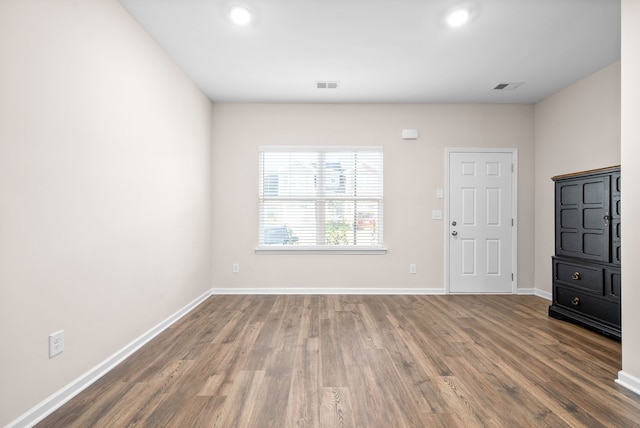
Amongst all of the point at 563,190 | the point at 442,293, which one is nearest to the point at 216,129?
the point at 442,293

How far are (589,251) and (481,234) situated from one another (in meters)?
1.54

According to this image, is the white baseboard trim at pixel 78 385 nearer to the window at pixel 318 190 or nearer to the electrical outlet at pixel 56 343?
the electrical outlet at pixel 56 343

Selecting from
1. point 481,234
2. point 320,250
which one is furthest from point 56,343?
point 481,234

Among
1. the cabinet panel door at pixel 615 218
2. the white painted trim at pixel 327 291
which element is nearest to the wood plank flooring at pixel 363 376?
the cabinet panel door at pixel 615 218

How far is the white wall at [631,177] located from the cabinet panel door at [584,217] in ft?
3.39

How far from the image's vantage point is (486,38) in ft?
9.60

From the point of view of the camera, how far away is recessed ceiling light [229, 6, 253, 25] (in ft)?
8.23

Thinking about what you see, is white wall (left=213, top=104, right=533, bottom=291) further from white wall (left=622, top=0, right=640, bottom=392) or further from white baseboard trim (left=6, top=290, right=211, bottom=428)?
white wall (left=622, top=0, right=640, bottom=392)

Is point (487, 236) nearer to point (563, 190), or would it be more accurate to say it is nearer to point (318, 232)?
point (563, 190)

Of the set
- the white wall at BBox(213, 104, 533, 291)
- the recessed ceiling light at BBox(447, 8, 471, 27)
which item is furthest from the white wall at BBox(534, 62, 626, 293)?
the recessed ceiling light at BBox(447, 8, 471, 27)

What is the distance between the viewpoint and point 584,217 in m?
3.14

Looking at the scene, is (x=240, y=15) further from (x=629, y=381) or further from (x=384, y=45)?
(x=629, y=381)

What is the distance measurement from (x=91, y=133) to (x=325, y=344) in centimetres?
232

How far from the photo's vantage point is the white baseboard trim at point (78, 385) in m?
1.66
